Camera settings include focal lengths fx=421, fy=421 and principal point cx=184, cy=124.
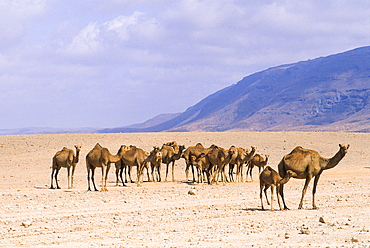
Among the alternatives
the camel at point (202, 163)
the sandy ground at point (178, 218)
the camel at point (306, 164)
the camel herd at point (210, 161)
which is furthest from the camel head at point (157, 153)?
the camel at point (306, 164)

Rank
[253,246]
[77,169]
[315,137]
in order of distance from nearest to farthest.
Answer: [253,246] → [77,169] → [315,137]

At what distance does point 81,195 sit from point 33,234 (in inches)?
259

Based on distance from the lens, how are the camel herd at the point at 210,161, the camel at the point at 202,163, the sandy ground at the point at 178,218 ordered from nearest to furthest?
the sandy ground at the point at 178,218 < the camel herd at the point at 210,161 < the camel at the point at 202,163

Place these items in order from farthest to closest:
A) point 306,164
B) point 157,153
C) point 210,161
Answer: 1. point 210,161
2. point 157,153
3. point 306,164

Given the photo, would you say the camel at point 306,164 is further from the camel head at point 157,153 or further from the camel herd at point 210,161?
the camel head at point 157,153

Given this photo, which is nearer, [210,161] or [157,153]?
[157,153]

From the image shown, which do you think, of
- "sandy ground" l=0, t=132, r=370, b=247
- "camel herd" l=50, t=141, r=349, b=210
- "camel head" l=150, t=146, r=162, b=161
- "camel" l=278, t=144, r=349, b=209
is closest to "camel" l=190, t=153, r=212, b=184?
"camel herd" l=50, t=141, r=349, b=210

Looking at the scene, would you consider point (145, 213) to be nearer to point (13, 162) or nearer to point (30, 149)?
point (13, 162)

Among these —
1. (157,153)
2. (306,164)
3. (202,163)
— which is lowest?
(202,163)

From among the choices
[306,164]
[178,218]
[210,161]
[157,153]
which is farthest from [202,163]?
[178,218]

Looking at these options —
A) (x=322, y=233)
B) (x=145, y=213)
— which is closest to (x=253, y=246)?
(x=322, y=233)

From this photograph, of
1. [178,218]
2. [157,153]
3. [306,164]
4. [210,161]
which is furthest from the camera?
[210,161]

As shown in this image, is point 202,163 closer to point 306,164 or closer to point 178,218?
point 306,164

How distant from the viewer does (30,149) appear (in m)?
38.4
